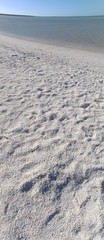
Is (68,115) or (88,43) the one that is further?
(88,43)

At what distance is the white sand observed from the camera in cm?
257

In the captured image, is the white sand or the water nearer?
the white sand

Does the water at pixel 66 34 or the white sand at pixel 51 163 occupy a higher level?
the water at pixel 66 34

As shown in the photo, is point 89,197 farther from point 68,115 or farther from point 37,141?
point 68,115

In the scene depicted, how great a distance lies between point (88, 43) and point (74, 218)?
2205 centimetres

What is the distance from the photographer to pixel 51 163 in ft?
11.4

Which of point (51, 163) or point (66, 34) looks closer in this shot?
point (51, 163)

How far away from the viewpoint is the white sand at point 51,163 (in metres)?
2.57

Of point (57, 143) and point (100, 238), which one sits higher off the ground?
point (57, 143)

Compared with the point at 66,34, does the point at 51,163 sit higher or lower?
lower

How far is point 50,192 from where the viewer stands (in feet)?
9.73

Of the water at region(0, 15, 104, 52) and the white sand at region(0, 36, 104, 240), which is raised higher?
the water at region(0, 15, 104, 52)

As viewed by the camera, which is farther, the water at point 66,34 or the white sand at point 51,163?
the water at point 66,34

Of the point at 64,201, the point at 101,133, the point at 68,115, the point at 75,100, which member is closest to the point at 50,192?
the point at 64,201
